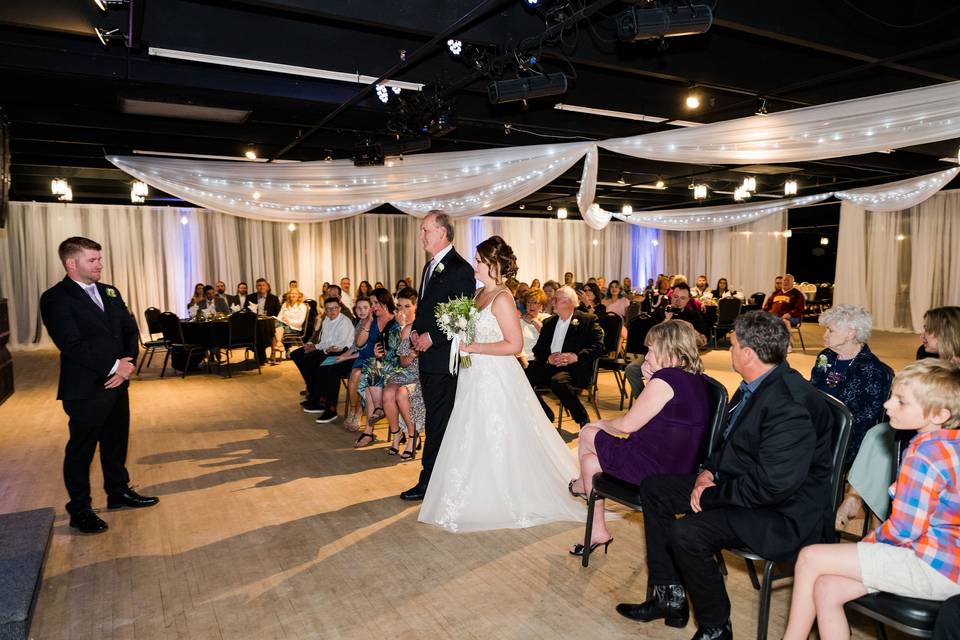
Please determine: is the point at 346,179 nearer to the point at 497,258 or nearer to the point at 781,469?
the point at 497,258

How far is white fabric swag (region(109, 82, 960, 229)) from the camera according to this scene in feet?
15.4

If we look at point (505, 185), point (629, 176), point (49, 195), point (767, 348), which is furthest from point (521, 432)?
point (49, 195)

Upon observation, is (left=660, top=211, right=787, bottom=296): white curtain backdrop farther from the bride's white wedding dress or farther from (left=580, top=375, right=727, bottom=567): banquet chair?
(left=580, top=375, right=727, bottom=567): banquet chair

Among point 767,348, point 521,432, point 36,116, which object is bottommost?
point 521,432

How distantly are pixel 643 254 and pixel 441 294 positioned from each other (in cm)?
1732

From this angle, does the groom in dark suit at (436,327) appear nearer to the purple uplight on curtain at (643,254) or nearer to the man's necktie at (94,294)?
the man's necktie at (94,294)

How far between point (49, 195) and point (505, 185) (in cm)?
1134

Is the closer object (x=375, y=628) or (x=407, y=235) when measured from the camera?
(x=375, y=628)

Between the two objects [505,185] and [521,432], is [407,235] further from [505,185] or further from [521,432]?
[521,432]

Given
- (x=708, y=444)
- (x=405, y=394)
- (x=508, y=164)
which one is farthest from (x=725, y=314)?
(x=708, y=444)

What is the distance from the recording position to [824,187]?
545 inches

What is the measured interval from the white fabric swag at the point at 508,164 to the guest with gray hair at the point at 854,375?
1768 mm

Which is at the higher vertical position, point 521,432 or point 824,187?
point 824,187

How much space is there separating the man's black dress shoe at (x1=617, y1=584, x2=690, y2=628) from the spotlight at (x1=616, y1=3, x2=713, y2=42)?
2.90m
